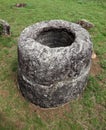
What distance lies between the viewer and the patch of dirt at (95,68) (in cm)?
733

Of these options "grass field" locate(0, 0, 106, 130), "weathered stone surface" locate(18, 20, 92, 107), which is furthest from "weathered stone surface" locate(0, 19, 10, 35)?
"weathered stone surface" locate(18, 20, 92, 107)

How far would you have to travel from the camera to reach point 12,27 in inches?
403

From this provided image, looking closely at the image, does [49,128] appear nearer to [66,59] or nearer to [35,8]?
[66,59]

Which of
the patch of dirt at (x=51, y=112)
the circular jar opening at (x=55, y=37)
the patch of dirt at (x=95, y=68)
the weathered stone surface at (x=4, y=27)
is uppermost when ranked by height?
the circular jar opening at (x=55, y=37)

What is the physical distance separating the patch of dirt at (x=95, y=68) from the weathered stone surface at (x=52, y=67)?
39.3 inches

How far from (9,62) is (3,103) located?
179 cm

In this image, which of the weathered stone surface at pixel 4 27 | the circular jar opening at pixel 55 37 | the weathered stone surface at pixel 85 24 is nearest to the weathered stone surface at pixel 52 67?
the circular jar opening at pixel 55 37

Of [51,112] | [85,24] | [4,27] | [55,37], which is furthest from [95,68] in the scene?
[4,27]

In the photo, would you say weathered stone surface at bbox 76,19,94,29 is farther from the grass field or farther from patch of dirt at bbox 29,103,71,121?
patch of dirt at bbox 29,103,71,121

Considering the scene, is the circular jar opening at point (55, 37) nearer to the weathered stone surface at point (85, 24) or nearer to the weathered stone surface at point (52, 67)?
the weathered stone surface at point (52, 67)

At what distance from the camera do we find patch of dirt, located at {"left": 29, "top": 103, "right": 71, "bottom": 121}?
6.22 m

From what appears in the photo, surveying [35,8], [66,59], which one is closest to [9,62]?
[66,59]

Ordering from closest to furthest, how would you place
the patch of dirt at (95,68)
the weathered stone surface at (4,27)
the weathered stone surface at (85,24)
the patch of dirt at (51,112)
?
the patch of dirt at (51,112) → the patch of dirt at (95,68) → the weathered stone surface at (4,27) → the weathered stone surface at (85,24)

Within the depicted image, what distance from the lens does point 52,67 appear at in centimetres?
546
